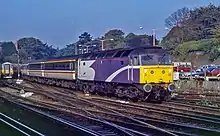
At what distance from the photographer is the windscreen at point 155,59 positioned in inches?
844

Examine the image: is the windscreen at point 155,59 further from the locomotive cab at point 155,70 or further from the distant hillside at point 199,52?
the distant hillside at point 199,52

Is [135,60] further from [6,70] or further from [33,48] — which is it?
[33,48]

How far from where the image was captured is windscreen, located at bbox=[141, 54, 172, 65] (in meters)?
21.4

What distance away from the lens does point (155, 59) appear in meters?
21.7

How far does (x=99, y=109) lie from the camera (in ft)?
59.7

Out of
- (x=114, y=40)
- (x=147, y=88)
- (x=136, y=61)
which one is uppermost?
(x=114, y=40)

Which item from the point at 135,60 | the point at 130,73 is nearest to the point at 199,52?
the point at 130,73

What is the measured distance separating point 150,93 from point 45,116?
7470mm

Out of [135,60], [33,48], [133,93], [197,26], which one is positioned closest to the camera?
[135,60]

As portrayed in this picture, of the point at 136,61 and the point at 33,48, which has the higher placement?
the point at 33,48

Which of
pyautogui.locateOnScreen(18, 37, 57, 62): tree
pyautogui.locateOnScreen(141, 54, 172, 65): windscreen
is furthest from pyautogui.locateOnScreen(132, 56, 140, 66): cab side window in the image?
pyautogui.locateOnScreen(18, 37, 57, 62): tree

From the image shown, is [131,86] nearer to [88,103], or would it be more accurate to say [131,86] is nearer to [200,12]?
[88,103]

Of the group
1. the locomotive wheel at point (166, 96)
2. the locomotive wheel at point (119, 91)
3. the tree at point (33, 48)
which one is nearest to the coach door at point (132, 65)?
the locomotive wheel at point (119, 91)

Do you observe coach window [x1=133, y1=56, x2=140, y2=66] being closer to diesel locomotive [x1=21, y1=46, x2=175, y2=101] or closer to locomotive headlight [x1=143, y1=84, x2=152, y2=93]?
diesel locomotive [x1=21, y1=46, x2=175, y2=101]
